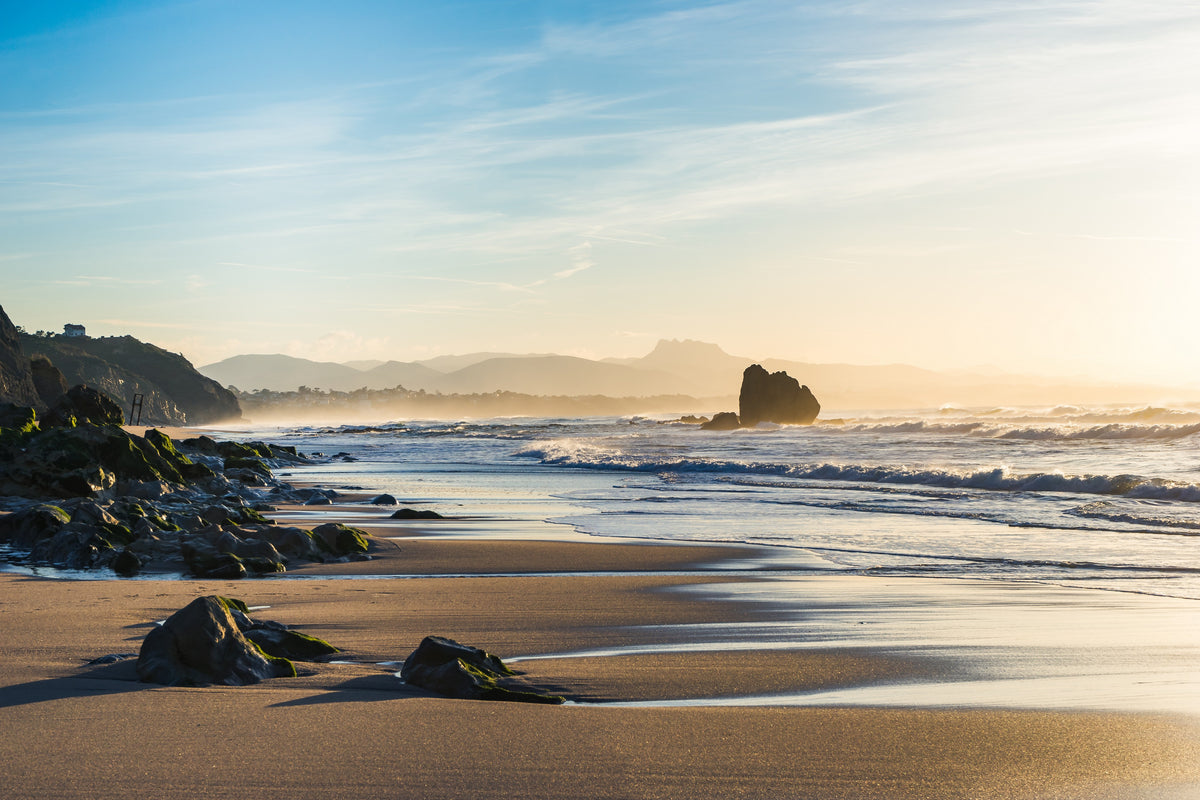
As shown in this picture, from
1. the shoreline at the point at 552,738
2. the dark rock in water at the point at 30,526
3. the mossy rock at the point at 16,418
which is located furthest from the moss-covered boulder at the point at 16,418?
the shoreline at the point at 552,738

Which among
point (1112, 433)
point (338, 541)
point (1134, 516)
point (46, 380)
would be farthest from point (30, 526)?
point (46, 380)

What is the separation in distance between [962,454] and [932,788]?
2653 cm

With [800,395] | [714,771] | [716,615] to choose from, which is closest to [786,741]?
[714,771]

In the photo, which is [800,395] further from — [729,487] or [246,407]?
[246,407]

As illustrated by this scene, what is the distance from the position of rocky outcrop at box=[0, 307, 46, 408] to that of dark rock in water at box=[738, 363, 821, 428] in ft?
163

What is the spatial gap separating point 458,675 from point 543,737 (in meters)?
0.76

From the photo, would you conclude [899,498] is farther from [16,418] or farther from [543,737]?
[16,418]

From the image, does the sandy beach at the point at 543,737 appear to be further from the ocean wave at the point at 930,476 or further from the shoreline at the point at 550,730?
the ocean wave at the point at 930,476

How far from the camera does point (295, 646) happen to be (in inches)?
195

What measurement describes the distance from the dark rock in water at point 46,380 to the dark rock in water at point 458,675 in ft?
211

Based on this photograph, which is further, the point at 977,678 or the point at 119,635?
the point at 119,635

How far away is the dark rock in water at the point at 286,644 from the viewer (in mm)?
4840

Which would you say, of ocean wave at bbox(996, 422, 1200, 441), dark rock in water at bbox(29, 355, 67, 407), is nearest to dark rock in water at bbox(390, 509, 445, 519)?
ocean wave at bbox(996, 422, 1200, 441)

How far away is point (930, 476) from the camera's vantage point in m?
20.8
